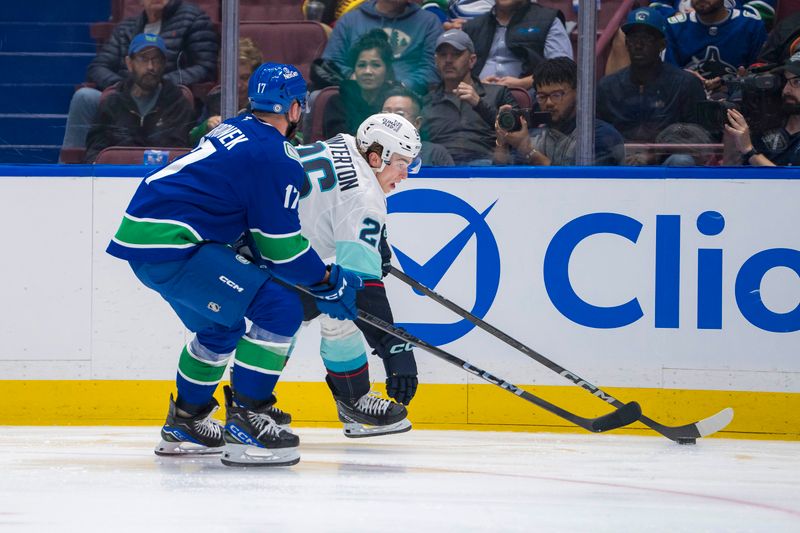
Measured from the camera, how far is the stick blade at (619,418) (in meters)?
4.24

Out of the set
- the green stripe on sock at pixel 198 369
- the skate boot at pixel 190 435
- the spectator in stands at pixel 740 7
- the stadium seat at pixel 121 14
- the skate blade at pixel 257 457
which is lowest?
the skate boot at pixel 190 435

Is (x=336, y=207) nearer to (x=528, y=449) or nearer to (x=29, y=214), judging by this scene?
(x=528, y=449)

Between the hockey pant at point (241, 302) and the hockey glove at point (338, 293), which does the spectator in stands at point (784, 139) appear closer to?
the hockey glove at point (338, 293)

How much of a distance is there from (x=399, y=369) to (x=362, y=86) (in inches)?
50.4

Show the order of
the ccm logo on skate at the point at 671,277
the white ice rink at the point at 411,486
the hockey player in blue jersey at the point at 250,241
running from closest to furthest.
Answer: the white ice rink at the point at 411,486, the hockey player in blue jersey at the point at 250,241, the ccm logo on skate at the point at 671,277

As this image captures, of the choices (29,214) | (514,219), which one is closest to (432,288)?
(514,219)

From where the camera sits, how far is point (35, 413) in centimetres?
466

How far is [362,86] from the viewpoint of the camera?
485cm

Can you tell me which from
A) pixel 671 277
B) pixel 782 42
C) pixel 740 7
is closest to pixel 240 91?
pixel 671 277

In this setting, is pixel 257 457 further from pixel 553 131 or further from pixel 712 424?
pixel 553 131

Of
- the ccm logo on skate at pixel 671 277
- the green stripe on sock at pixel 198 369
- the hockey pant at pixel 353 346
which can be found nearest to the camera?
the green stripe on sock at pixel 198 369

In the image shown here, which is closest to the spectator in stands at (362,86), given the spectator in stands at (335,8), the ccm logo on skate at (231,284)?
the spectator in stands at (335,8)

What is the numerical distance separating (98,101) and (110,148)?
20 cm

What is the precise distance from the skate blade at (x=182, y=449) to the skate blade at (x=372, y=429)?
1.79ft
